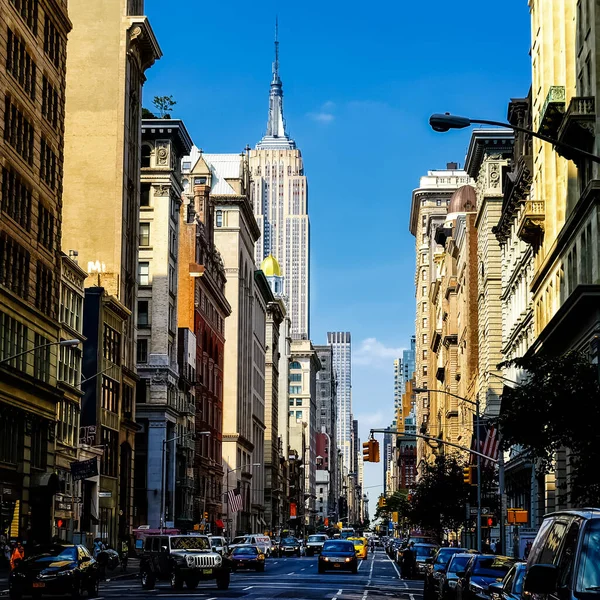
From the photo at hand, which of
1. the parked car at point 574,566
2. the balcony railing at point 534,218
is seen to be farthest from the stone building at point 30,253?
the parked car at point 574,566

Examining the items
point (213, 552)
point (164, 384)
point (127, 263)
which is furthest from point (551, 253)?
point (164, 384)

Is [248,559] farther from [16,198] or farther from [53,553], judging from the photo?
[53,553]

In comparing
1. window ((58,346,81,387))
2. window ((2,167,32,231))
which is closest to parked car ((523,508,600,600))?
window ((2,167,32,231))

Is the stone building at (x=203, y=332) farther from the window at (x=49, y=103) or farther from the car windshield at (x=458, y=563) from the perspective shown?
the car windshield at (x=458, y=563)

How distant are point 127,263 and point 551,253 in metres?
43.9

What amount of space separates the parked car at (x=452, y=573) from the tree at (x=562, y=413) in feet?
13.1

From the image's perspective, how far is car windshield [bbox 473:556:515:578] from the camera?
91.5 ft

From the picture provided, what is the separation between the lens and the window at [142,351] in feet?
352

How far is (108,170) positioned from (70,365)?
2184cm

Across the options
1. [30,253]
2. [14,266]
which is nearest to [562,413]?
[14,266]

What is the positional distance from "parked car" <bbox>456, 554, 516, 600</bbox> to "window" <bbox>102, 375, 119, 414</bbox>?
191 feet

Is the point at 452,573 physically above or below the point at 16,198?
below

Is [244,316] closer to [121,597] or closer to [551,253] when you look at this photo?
[551,253]

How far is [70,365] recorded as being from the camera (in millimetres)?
75500
